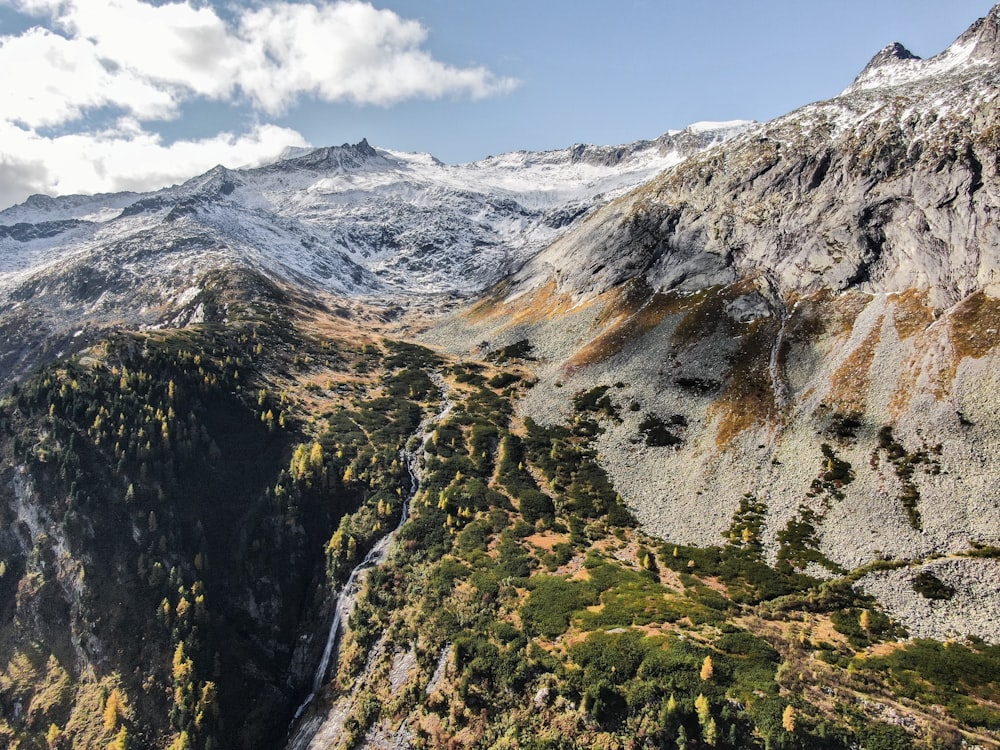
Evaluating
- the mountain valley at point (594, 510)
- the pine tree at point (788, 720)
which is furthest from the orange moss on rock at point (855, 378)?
the pine tree at point (788, 720)

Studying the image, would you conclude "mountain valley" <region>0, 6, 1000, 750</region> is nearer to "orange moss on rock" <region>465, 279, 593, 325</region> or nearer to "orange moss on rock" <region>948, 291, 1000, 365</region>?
"orange moss on rock" <region>948, 291, 1000, 365</region>

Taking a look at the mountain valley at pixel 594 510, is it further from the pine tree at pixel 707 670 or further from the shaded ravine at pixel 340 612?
the shaded ravine at pixel 340 612

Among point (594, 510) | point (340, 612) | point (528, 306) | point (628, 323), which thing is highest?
point (528, 306)

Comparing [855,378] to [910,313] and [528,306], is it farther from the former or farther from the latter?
[528,306]

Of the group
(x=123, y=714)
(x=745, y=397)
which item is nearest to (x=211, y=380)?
(x=123, y=714)

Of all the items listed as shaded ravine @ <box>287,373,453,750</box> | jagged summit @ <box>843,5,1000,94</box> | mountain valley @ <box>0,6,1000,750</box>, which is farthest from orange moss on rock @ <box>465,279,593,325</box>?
jagged summit @ <box>843,5,1000,94</box>

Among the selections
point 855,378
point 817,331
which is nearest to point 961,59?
point 817,331
